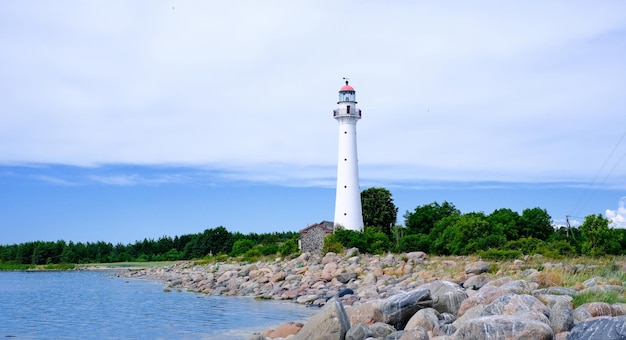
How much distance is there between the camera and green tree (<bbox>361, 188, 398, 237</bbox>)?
171ft

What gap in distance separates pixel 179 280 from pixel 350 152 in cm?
1391

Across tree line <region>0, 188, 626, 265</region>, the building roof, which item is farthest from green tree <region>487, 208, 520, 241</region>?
the building roof

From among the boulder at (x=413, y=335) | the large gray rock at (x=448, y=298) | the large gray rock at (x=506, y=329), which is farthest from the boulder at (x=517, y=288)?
the large gray rock at (x=506, y=329)

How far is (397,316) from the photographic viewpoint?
1205 centimetres

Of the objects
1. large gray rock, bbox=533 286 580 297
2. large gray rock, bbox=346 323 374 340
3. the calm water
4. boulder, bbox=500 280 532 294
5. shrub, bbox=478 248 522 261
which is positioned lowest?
the calm water

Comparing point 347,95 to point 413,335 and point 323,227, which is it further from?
point 413,335

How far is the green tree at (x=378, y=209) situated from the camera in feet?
171

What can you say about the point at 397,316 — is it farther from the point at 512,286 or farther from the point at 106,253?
the point at 106,253

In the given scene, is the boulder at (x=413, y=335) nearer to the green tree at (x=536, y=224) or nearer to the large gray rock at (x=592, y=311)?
the large gray rock at (x=592, y=311)

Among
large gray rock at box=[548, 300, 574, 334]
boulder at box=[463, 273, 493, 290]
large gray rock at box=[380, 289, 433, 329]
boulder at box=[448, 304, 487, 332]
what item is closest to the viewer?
large gray rock at box=[548, 300, 574, 334]

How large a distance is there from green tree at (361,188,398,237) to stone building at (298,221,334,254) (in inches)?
253

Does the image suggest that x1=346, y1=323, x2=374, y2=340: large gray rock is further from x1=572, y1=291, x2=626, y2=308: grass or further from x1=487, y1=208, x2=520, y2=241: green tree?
x1=487, y1=208, x2=520, y2=241: green tree

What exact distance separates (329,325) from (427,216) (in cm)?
3979

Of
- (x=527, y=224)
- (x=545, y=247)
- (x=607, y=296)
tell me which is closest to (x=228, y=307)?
(x=607, y=296)
